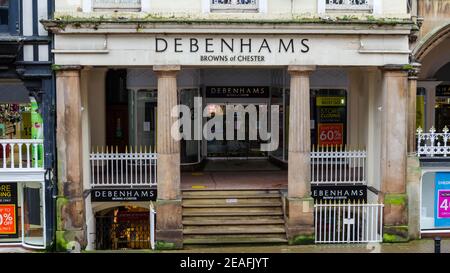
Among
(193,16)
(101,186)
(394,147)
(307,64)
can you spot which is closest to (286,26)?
(307,64)

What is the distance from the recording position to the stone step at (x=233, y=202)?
50.6ft

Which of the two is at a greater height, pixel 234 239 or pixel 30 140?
pixel 30 140

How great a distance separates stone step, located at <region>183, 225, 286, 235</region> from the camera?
14.6 meters

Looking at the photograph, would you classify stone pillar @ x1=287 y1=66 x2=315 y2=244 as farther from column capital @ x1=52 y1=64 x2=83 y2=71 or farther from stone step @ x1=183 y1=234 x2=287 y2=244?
column capital @ x1=52 y1=64 x2=83 y2=71

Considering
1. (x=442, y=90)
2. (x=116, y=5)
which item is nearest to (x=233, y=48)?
(x=116, y=5)

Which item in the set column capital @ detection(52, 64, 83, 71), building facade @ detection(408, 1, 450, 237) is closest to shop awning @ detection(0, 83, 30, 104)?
column capital @ detection(52, 64, 83, 71)

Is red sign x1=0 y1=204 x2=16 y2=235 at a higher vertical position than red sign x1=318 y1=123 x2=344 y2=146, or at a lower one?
lower

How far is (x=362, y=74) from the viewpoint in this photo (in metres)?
17.6

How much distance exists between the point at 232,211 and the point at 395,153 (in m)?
4.10

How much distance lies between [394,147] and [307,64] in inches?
112

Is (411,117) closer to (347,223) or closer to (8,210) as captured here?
(347,223)

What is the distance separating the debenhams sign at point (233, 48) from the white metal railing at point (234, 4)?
31.4 inches

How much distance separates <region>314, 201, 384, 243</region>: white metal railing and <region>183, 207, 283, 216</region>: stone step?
1.03 m

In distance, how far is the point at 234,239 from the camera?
14562 millimetres
